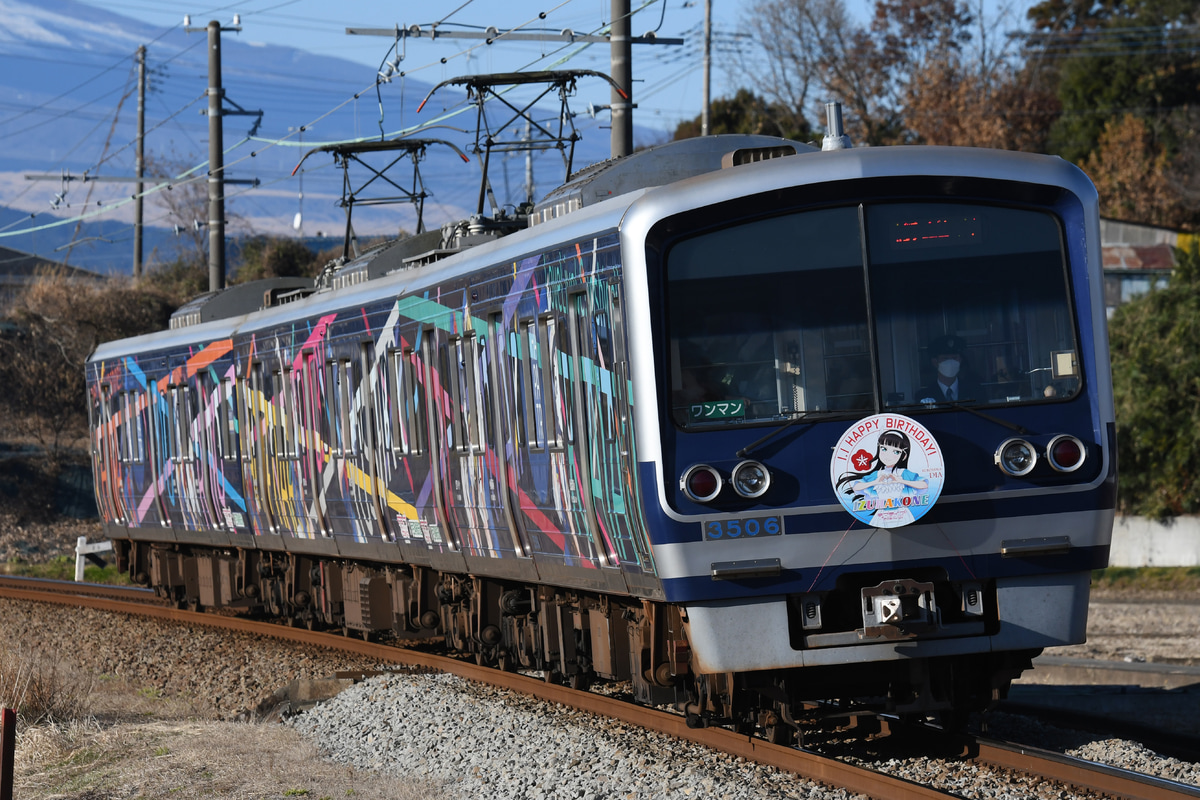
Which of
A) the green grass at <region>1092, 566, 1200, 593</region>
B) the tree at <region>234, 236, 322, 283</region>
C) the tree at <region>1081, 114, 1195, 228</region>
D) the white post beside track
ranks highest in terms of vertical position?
the tree at <region>1081, 114, 1195, 228</region>

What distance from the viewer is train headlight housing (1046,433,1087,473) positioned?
26.0 ft

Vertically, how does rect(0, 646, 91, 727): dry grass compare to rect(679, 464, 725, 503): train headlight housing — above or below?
below

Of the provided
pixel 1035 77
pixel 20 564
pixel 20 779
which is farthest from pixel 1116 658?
pixel 1035 77

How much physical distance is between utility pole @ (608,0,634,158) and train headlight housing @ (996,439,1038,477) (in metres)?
7.65

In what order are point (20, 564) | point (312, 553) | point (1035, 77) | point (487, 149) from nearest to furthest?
point (487, 149), point (312, 553), point (20, 564), point (1035, 77)

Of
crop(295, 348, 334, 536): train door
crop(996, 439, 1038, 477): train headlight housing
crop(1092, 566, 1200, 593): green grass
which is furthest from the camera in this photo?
crop(1092, 566, 1200, 593): green grass

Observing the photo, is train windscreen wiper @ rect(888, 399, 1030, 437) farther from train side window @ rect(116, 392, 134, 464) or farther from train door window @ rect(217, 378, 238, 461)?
train side window @ rect(116, 392, 134, 464)

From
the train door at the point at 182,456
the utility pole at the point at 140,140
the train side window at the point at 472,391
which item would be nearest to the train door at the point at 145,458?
the train door at the point at 182,456

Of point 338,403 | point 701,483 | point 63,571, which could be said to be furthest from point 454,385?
point 63,571

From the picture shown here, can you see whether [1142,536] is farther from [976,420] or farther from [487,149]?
[976,420]

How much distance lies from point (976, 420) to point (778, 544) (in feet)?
3.72

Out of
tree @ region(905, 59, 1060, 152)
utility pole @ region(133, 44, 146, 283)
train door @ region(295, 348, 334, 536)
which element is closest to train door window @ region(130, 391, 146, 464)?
train door @ region(295, 348, 334, 536)

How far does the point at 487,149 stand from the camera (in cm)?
1432

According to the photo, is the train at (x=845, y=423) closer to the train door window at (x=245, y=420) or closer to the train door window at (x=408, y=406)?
the train door window at (x=408, y=406)
